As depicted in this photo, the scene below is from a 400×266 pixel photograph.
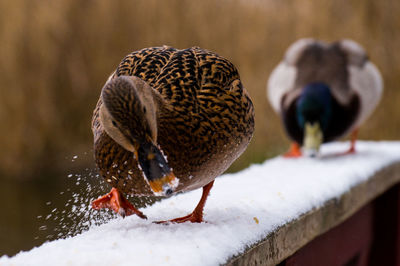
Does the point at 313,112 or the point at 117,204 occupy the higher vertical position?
the point at 117,204

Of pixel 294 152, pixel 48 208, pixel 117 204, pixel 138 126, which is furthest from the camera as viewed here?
pixel 48 208

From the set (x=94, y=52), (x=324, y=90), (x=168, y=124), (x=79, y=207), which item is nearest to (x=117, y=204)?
(x=79, y=207)

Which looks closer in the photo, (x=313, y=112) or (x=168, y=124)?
(x=168, y=124)

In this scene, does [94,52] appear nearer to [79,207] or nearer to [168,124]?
[79,207]

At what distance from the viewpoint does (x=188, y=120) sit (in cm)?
99

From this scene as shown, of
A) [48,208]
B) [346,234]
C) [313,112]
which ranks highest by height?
[313,112]

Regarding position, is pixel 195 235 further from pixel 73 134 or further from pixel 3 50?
pixel 3 50

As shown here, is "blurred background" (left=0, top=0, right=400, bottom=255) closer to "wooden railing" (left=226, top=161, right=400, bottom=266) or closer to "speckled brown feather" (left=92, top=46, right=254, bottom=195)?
"wooden railing" (left=226, top=161, right=400, bottom=266)

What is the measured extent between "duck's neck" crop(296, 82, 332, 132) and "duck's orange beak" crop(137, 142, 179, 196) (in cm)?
165

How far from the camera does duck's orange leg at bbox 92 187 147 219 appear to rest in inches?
43.4

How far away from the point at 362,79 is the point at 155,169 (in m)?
1.98

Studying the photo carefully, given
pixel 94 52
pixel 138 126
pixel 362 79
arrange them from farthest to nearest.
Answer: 1. pixel 94 52
2. pixel 362 79
3. pixel 138 126

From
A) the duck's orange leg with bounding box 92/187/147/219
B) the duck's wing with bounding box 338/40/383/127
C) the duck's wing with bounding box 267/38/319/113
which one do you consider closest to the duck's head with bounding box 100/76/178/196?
the duck's orange leg with bounding box 92/187/147/219

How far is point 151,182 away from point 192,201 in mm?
532
